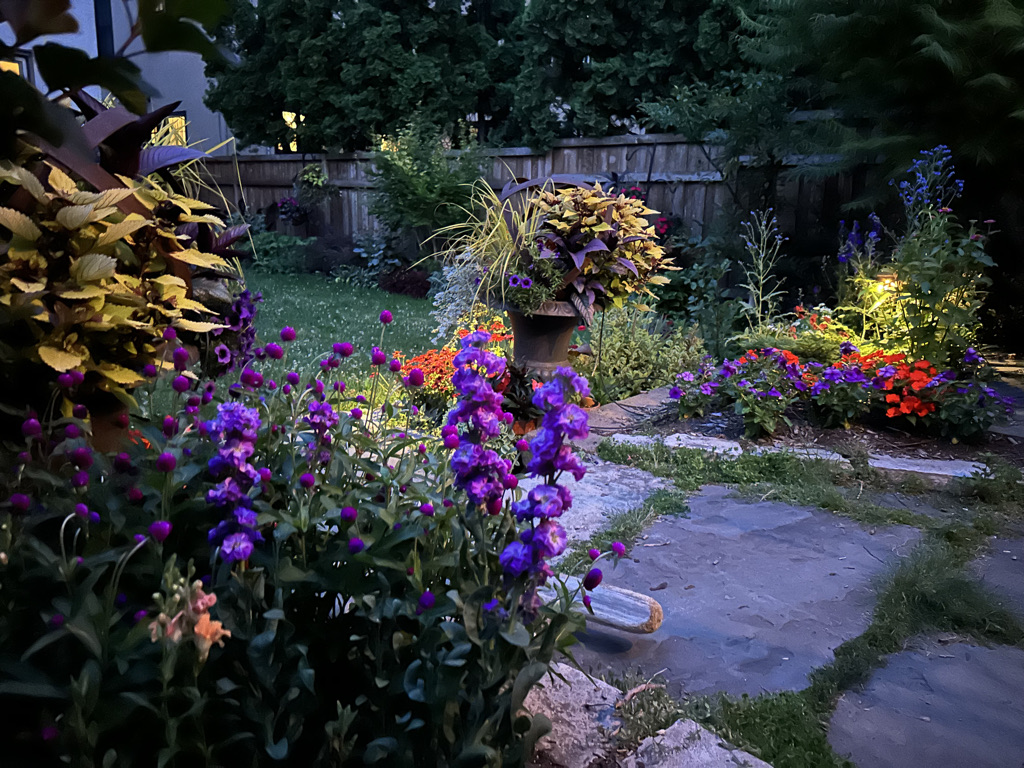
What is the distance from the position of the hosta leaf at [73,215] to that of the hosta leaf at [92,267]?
0.22 feet

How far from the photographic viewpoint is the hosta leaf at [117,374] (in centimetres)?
167

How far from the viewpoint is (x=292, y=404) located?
151 centimetres

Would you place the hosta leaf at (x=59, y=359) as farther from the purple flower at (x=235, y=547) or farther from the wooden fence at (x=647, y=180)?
the wooden fence at (x=647, y=180)

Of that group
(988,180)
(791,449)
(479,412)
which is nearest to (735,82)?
(988,180)

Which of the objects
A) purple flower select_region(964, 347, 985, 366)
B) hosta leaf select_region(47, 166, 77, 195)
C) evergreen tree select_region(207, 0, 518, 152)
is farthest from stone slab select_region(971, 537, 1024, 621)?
evergreen tree select_region(207, 0, 518, 152)

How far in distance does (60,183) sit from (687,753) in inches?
65.0

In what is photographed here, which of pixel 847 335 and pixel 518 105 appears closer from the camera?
pixel 847 335

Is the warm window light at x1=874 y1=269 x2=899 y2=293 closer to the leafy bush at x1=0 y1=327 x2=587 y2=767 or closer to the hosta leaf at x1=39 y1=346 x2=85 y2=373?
the leafy bush at x1=0 y1=327 x2=587 y2=767

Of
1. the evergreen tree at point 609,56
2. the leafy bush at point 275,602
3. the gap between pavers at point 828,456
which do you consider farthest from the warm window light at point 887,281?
the evergreen tree at point 609,56

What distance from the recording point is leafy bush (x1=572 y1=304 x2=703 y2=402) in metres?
4.72

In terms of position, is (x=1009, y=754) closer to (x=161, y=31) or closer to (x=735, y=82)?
(x=161, y=31)

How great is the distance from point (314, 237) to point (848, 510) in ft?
34.2

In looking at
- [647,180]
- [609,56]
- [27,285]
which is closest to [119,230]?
[27,285]

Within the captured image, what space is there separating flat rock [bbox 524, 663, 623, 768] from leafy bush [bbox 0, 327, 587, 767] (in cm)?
25
